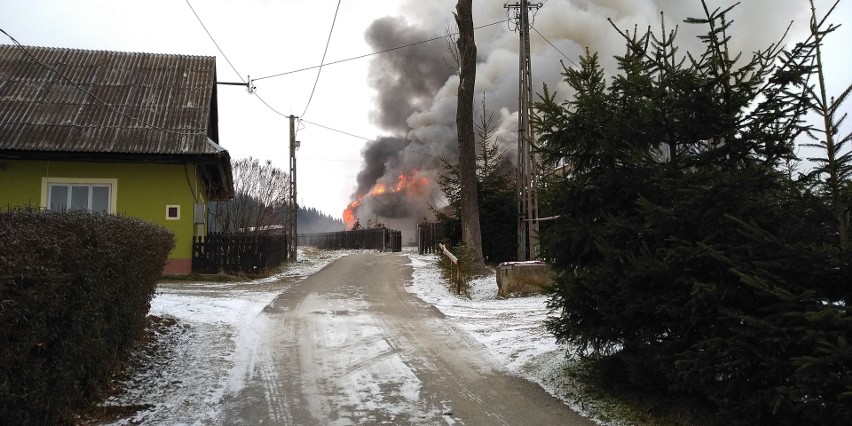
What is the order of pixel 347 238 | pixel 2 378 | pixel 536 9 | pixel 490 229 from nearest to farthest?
pixel 2 378
pixel 536 9
pixel 490 229
pixel 347 238

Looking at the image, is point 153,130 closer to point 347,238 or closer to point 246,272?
point 246,272

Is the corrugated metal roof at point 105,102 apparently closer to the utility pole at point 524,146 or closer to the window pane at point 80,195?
the window pane at point 80,195

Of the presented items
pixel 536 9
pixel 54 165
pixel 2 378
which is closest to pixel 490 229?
pixel 536 9

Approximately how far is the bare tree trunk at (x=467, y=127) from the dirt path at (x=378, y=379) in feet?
20.1

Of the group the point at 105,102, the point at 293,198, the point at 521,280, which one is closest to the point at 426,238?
the point at 293,198

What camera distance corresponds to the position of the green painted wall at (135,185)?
1405 cm

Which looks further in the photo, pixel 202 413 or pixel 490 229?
pixel 490 229

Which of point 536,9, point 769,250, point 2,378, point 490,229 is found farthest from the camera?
point 490,229

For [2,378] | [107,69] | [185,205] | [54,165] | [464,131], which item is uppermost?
[107,69]

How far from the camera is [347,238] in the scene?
1797 inches

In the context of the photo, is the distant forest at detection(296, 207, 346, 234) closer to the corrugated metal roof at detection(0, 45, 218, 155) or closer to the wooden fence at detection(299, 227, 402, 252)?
the wooden fence at detection(299, 227, 402, 252)

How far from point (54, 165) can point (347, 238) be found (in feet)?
104

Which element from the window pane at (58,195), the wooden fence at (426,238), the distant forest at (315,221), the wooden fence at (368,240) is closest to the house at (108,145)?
the window pane at (58,195)

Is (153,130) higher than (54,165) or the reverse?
higher
